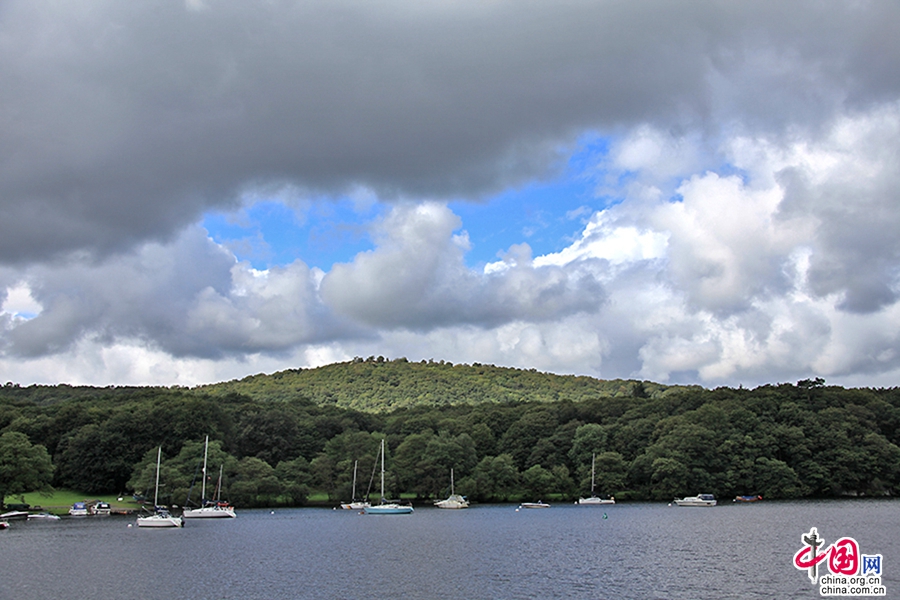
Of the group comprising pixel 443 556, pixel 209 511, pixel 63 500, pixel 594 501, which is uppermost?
pixel 443 556

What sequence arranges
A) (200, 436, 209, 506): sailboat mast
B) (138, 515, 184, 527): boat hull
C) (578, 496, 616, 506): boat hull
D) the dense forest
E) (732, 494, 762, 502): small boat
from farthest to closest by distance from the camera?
(578, 496, 616, 506): boat hull → (732, 494, 762, 502): small boat → the dense forest → (200, 436, 209, 506): sailboat mast → (138, 515, 184, 527): boat hull

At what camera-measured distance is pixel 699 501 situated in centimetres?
11812

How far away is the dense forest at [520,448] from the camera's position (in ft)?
408

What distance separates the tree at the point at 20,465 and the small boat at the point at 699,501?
9702 cm

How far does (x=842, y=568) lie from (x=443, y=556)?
2953 cm

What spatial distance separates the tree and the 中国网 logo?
97420mm

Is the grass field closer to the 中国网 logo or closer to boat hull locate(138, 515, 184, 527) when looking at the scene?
boat hull locate(138, 515, 184, 527)

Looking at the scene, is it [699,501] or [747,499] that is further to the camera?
[747,499]

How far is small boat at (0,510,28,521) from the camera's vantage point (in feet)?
320

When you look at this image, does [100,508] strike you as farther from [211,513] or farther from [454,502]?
[454,502]

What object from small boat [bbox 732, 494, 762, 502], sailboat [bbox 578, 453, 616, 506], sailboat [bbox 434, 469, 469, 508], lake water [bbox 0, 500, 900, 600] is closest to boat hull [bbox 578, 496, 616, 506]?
sailboat [bbox 578, 453, 616, 506]

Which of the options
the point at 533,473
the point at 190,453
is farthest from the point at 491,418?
the point at 190,453

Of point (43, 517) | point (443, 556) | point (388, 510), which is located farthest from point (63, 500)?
point (443, 556)

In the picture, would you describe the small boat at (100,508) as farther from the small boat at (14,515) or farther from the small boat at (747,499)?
the small boat at (747,499)
